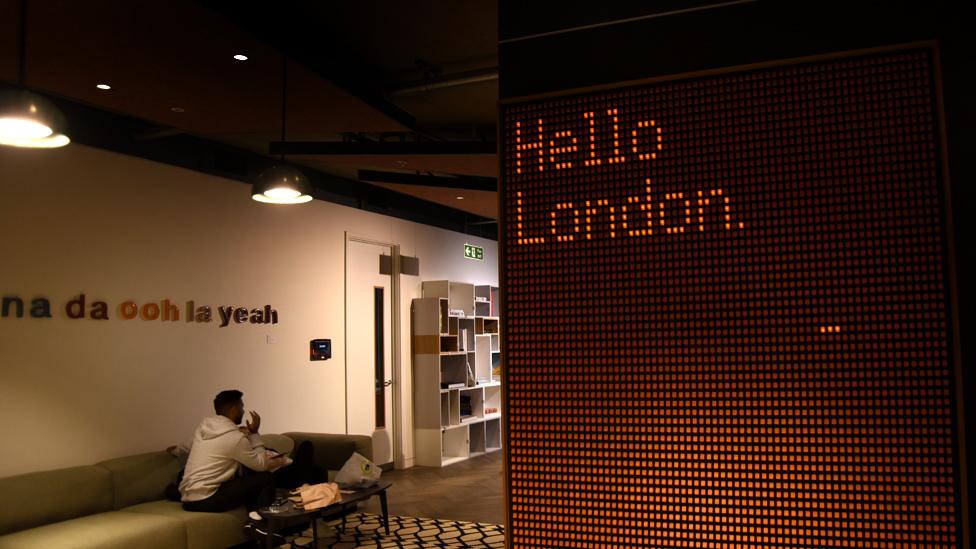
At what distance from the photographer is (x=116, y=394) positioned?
5.20 metres

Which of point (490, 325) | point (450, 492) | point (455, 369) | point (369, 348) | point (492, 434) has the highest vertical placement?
point (490, 325)

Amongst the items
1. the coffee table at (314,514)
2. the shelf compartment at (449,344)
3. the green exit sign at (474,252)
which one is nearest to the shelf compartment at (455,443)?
the shelf compartment at (449,344)

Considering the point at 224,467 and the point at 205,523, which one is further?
the point at 224,467

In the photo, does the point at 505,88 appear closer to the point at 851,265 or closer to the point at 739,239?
the point at 739,239

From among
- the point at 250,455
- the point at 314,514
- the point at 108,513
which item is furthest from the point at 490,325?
the point at 108,513

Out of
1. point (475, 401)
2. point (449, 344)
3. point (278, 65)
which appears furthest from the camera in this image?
point (475, 401)

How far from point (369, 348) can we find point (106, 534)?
4.11 metres

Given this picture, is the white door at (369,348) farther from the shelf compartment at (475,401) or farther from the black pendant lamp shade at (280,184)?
the black pendant lamp shade at (280,184)

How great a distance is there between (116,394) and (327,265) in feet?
8.90

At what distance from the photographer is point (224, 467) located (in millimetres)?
4875

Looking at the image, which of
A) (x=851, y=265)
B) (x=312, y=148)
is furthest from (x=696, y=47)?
(x=312, y=148)

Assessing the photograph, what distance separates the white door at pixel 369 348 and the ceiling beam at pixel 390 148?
2.51 m

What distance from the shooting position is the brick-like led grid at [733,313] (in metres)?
1.50

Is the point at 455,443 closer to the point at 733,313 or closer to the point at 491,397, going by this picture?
the point at 491,397
